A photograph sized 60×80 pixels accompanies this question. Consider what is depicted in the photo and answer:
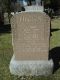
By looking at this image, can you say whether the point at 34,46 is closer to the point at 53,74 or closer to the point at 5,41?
the point at 53,74

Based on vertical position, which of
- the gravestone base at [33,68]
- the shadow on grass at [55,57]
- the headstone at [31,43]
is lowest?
the shadow on grass at [55,57]

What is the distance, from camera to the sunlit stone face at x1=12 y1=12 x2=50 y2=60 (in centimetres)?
685

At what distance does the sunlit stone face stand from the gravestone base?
9.6 inches

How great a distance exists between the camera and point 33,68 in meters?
6.87

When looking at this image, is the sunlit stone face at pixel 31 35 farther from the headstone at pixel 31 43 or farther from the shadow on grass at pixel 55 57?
the shadow on grass at pixel 55 57

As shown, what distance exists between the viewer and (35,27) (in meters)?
6.93

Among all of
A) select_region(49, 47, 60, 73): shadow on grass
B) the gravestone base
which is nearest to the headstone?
the gravestone base

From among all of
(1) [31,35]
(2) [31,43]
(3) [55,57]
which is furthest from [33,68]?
(3) [55,57]

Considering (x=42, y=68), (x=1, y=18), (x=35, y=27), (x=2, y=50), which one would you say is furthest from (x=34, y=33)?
(x=1, y=18)

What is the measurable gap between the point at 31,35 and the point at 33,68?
84cm

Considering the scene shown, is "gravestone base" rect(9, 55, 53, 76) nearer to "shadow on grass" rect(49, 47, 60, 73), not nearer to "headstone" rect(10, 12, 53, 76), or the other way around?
"headstone" rect(10, 12, 53, 76)

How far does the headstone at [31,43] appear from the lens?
6.85m

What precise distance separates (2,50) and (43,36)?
340 cm

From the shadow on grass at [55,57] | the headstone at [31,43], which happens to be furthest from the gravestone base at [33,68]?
the shadow on grass at [55,57]
